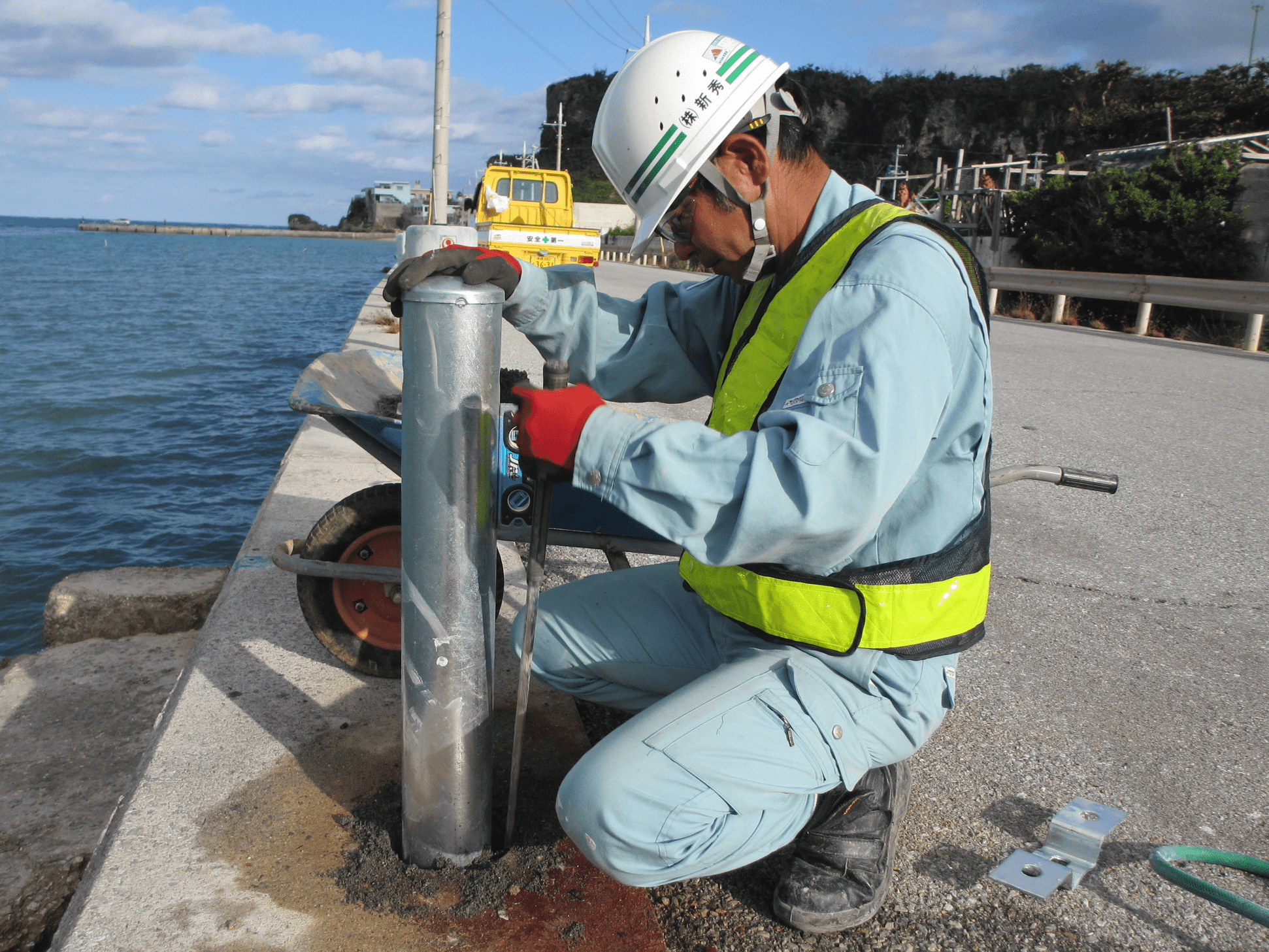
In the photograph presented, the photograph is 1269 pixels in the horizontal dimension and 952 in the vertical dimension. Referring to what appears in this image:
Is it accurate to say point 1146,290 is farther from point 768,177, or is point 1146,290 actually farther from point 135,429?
point 768,177

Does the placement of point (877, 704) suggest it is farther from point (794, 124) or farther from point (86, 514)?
point (86, 514)

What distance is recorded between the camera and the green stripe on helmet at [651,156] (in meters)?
2.07

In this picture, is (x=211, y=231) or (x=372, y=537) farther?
(x=211, y=231)

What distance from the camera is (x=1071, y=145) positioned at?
52562 millimetres

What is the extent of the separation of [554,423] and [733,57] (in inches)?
40.0

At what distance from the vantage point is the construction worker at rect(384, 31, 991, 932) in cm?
165

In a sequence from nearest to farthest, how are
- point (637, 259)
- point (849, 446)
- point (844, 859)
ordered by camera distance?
point (849, 446) → point (844, 859) → point (637, 259)

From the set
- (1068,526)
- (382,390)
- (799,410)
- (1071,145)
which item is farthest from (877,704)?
(1071,145)

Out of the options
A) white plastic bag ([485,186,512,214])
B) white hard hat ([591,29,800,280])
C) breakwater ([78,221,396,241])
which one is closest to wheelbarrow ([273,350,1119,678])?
white hard hat ([591,29,800,280])

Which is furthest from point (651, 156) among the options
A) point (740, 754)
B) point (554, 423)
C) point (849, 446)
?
point (740, 754)

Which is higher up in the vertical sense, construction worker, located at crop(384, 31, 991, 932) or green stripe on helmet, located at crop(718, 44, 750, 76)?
green stripe on helmet, located at crop(718, 44, 750, 76)

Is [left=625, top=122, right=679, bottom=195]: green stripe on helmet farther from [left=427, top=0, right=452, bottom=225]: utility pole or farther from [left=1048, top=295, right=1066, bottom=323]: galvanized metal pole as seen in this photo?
[left=1048, top=295, right=1066, bottom=323]: galvanized metal pole

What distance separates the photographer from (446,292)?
1.82 metres

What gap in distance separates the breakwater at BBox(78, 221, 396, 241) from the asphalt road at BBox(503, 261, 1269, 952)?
149 m
